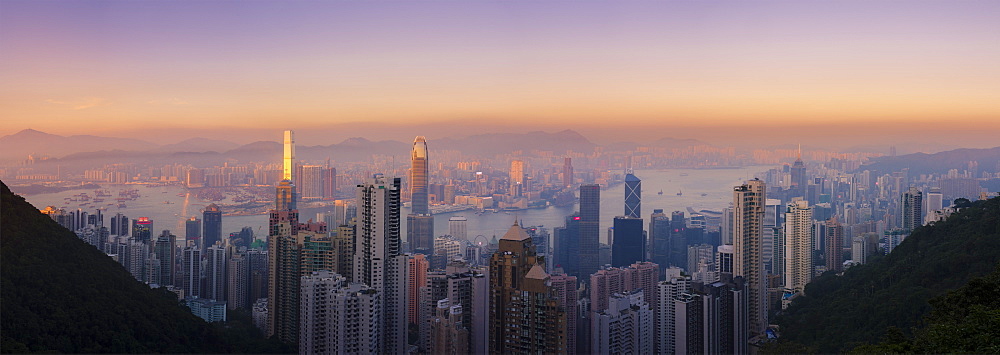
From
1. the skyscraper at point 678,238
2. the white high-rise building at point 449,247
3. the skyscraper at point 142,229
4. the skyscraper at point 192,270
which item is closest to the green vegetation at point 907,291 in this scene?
the skyscraper at point 678,238

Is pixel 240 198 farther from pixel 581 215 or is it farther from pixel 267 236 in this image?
pixel 581 215

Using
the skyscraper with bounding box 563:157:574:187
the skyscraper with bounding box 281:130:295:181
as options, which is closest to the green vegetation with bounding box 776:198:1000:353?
the skyscraper with bounding box 563:157:574:187

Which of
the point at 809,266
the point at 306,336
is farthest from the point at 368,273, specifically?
the point at 809,266

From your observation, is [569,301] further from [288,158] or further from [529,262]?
[288,158]

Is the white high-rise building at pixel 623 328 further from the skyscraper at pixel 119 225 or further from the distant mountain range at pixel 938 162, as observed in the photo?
the skyscraper at pixel 119 225

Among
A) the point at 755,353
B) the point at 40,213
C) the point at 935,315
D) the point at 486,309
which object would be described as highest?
the point at 40,213

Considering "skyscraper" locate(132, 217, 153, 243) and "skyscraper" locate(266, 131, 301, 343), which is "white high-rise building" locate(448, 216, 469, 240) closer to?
"skyscraper" locate(266, 131, 301, 343)
